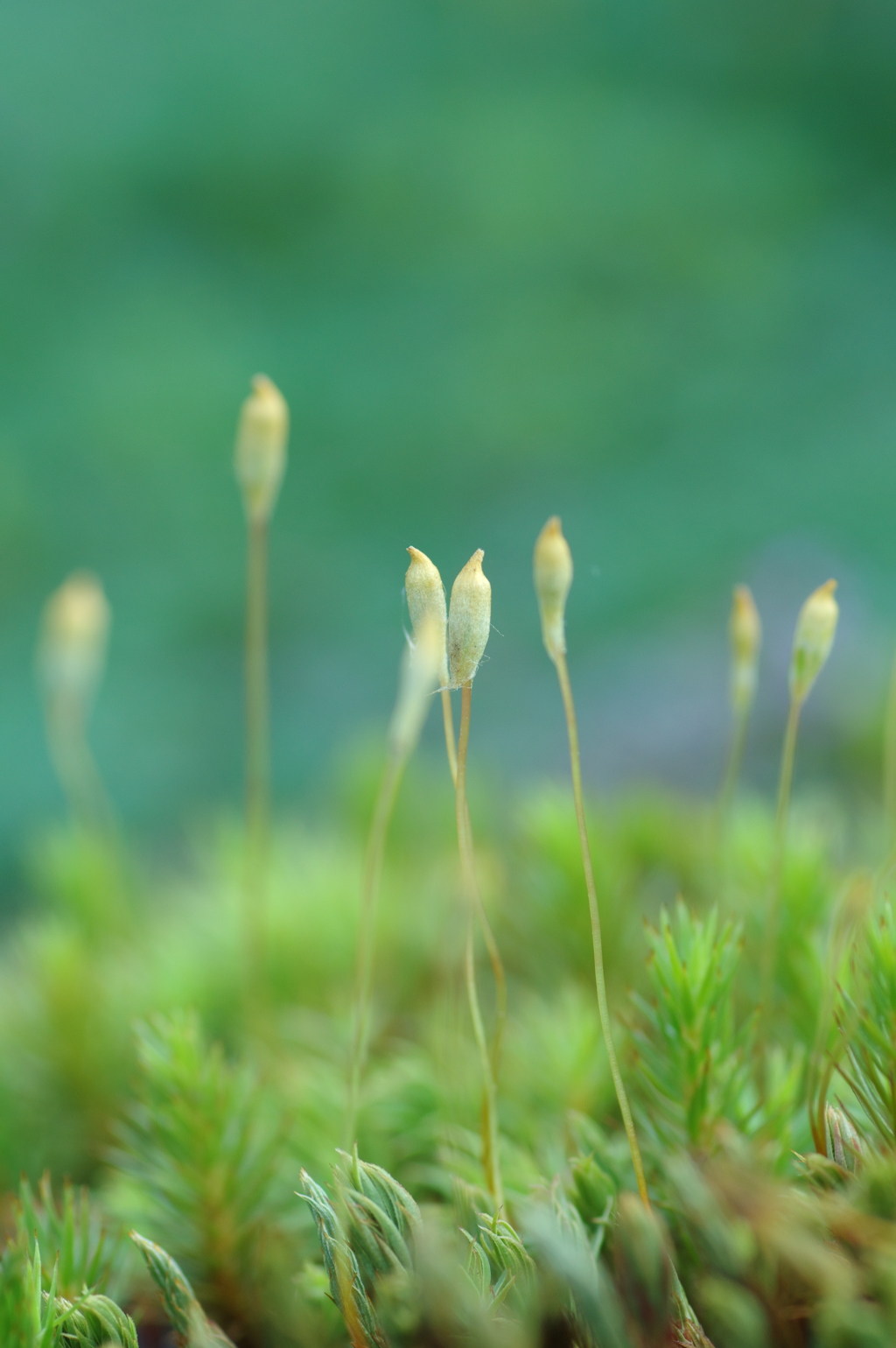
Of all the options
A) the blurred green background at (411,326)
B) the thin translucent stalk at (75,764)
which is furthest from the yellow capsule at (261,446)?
the blurred green background at (411,326)

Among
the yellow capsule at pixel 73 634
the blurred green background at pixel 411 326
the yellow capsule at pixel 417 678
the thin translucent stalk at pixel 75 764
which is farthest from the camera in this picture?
the blurred green background at pixel 411 326

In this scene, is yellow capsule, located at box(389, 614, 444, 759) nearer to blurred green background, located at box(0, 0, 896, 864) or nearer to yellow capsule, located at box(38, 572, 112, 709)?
yellow capsule, located at box(38, 572, 112, 709)

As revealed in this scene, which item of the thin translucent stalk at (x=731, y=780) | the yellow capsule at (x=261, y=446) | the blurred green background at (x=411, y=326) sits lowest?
the thin translucent stalk at (x=731, y=780)

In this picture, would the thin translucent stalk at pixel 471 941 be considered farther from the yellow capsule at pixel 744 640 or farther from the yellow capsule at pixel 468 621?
the yellow capsule at pixel 744 640

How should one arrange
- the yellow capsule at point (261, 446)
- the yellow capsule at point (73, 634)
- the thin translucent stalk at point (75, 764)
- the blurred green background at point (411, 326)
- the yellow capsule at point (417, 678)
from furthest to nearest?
the blurred green background at point (411, 326) < the thin translucent stalk at point (75, 764) < the yellow capsule at point (73, 634) < the yellow capsule at point (261, 446) < the yellow capsule at point (417, 678)

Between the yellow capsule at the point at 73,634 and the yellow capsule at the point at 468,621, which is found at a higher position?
the yellow capsule at the point at 73,634

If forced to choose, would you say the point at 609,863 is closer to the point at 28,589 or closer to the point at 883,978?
the point at 883,978
